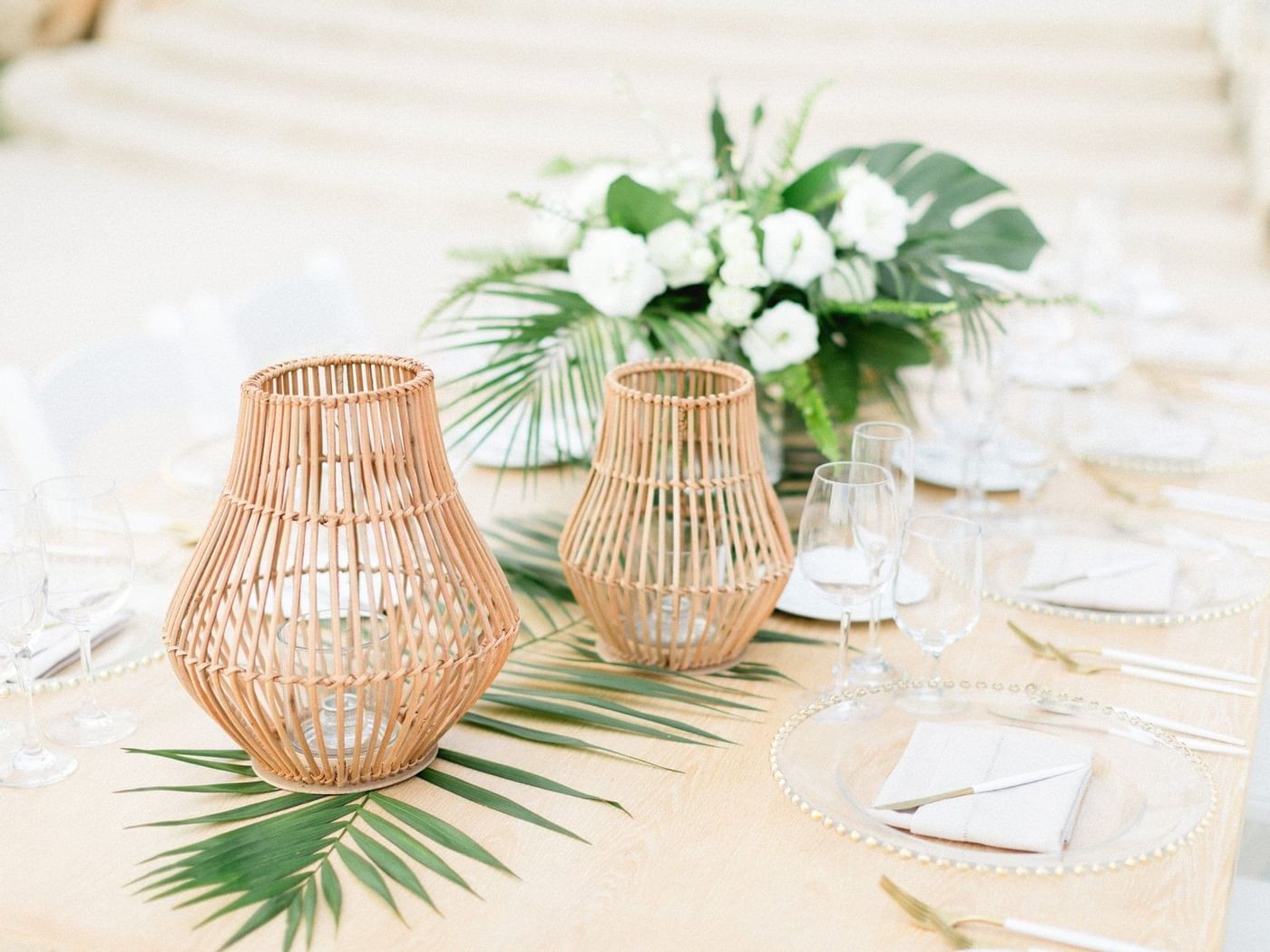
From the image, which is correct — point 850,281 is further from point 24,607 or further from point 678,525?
point 24,607

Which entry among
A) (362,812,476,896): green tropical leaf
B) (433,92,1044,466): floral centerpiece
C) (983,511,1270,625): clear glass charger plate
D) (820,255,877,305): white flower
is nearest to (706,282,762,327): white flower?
(433,92,1044,466): floral centerpiece

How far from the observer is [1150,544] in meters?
1.59

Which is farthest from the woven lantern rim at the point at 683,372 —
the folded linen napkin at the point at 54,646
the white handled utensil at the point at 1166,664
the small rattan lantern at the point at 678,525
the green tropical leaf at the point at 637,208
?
the folded linen napkin at the point at 54,646

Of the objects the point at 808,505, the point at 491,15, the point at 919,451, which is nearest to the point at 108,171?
the point at 491,15

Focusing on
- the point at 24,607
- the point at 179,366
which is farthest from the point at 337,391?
the point at 179,366

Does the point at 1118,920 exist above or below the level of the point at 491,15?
below

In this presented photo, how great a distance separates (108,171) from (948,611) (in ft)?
25.1

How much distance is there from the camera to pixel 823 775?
44.1 inches

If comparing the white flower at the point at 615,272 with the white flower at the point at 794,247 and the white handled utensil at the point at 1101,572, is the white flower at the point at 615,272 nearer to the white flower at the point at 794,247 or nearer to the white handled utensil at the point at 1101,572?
the white flower at the point at 794,247

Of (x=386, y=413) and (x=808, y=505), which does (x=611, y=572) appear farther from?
(x=386, y=413)

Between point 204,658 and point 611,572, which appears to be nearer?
point 204,658

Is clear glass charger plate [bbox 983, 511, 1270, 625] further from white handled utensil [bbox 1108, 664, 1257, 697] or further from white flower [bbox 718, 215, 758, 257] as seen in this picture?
white flower [bbox 718, 215, 758, 257]

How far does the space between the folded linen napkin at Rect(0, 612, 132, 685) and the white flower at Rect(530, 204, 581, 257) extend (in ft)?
2.11

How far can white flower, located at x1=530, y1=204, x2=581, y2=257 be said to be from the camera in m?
1.63
